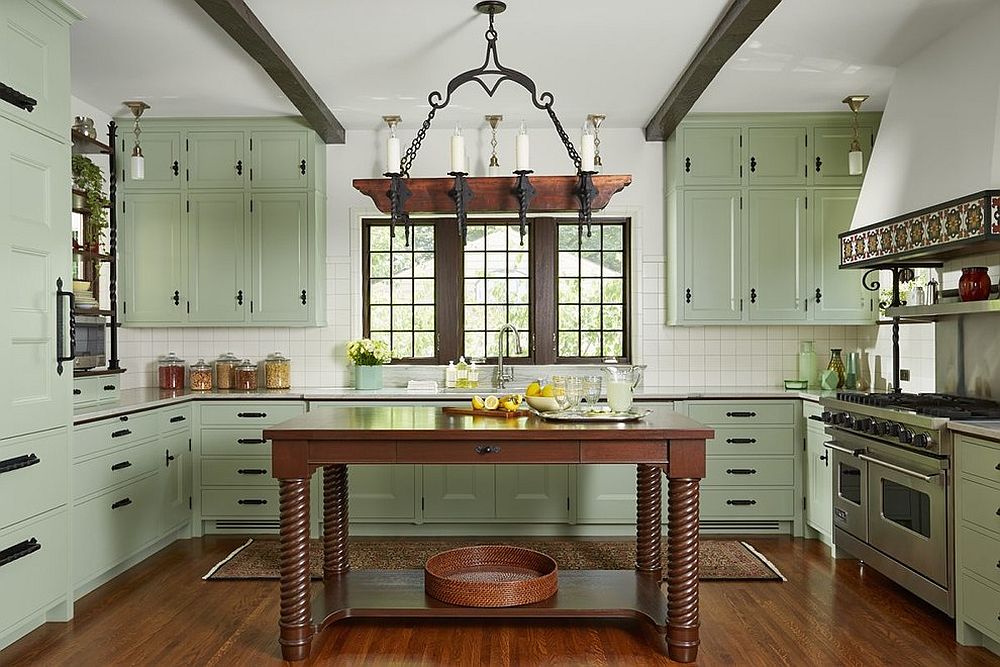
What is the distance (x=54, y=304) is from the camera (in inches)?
150

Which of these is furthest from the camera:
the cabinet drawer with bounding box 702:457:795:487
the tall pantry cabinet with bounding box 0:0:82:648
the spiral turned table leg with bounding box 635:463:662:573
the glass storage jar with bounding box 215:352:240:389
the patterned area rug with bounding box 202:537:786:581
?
the glass storage jar with bounding box 215:352:240:389

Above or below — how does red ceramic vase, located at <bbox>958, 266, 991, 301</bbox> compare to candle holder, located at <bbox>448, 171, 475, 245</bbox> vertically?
below

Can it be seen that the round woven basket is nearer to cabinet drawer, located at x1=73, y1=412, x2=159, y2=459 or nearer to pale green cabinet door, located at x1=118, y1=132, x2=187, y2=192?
cabinet drawer, located at x1=73, y1=412, x2=159, y2=459

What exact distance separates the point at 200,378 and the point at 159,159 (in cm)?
149

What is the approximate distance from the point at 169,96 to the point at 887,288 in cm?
464

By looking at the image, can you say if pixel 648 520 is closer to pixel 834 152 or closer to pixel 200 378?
pixel 834 152

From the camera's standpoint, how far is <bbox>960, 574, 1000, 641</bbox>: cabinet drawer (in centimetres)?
335

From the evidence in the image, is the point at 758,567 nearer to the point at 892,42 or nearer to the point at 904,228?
the point at 904,228

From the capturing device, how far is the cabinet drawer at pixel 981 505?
336 centimetres

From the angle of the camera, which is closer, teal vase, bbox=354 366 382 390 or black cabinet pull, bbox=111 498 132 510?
black cabinet pull, bbox=111 498 132 510

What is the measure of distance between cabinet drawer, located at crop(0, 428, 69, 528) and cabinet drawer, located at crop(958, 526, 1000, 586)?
380 centimetres

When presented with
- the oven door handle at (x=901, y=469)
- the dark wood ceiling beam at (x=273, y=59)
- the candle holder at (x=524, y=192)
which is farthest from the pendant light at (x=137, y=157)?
the oven door handle at (x=901, y=469)

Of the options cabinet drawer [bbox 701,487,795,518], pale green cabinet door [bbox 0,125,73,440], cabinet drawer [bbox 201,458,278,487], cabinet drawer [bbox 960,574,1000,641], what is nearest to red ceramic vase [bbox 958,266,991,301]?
cabinet drawer [bbox 960,574,1000,641]

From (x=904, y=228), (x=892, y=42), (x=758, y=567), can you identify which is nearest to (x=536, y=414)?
(x=758, y=567)
